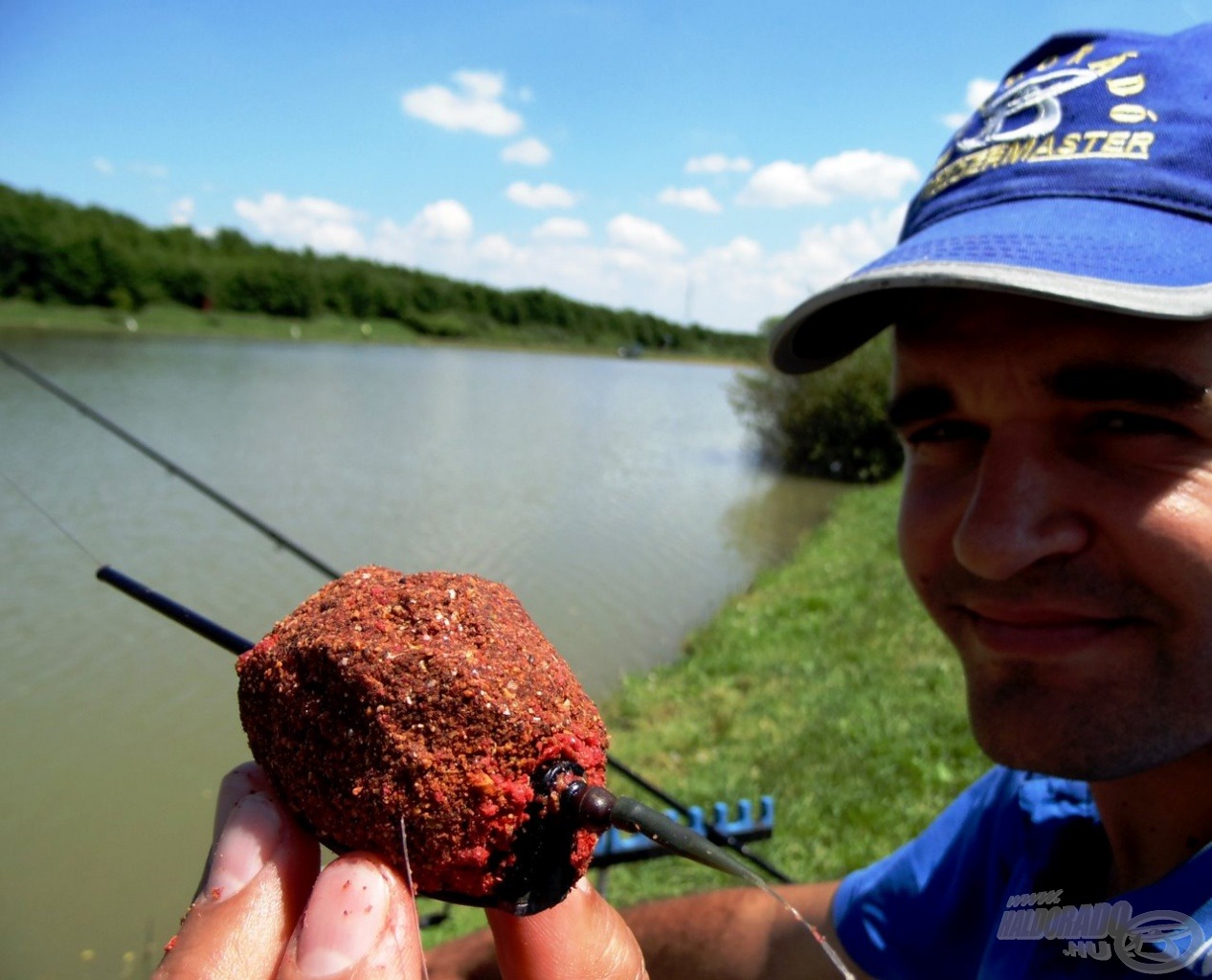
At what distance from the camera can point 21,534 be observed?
9.19 meters

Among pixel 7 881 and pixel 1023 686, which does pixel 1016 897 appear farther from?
pixel 7 881

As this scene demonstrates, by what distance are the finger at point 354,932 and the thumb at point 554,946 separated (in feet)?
0.66

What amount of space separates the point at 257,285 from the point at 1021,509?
2461 inches

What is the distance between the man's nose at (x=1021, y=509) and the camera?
1420mm

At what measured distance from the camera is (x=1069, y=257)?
1393mm

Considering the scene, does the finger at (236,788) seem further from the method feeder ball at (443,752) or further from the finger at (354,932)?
the finger at (354,932)

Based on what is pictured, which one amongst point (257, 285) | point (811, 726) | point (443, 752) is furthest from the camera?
point (257, 285)

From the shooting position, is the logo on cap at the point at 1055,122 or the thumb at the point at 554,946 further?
Result: the logo on cap at the point at 1055,122

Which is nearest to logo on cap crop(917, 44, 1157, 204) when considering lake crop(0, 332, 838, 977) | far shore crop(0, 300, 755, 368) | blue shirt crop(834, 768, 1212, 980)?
blue shirt crop(834, 768, 1212, 980)

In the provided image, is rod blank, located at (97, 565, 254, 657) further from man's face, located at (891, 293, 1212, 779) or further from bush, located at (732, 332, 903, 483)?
bush, located at (732, 332, 903, 483)

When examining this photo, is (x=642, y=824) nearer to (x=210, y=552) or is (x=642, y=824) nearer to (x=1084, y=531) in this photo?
(x=1084, y=531)

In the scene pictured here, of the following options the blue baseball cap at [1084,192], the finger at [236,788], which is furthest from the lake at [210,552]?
the blue baseball cap at [1084,192]

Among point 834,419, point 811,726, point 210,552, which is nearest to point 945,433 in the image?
point 811,726

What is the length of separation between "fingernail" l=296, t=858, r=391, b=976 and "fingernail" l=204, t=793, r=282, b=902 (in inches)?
4.5
